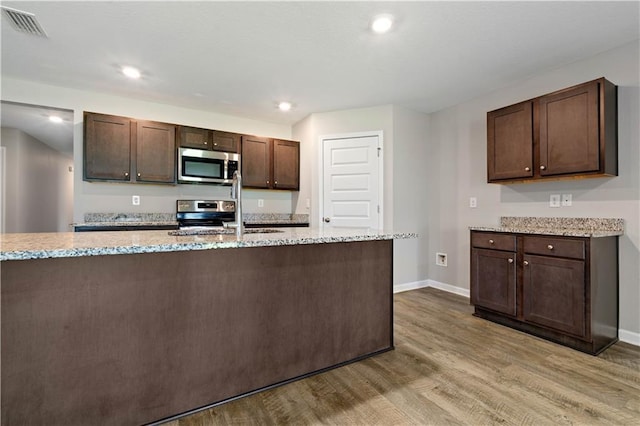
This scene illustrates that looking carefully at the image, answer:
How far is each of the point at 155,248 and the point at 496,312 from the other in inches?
115

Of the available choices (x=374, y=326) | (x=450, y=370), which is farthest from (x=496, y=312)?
(x=374, y=326)

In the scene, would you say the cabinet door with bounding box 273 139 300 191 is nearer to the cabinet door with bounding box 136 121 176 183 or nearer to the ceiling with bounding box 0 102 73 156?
the cabinet door with bounding box 136 121 176 183

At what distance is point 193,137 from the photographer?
3938 mm

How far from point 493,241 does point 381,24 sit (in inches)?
83.2

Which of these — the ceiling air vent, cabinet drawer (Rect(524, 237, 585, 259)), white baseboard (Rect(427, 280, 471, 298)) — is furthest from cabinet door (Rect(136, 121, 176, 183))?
cabinet drawer (Rect(524, 237, 585, 259))

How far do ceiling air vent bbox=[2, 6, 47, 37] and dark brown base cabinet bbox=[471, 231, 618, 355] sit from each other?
4051 millimetres

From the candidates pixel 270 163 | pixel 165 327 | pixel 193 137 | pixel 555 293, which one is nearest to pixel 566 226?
pixel 555 293

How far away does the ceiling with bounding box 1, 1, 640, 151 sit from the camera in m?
2.11

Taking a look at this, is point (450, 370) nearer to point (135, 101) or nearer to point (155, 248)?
point (155, 248)

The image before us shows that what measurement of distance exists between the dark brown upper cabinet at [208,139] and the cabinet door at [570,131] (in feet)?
11.4

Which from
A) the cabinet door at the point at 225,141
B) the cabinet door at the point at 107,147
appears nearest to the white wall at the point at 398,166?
the cabinet door at the point at 225,141

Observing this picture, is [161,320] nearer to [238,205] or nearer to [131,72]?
[238,205]

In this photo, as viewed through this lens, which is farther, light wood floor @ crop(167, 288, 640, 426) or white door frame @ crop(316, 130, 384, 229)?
white door frame @ crop(316, 130, 384, 229)

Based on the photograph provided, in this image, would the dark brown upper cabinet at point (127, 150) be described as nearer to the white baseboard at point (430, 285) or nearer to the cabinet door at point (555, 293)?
the white baseboard at point (430, 285)
